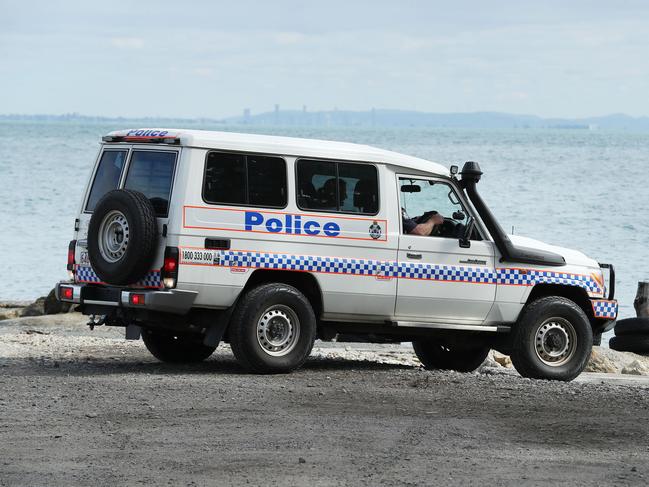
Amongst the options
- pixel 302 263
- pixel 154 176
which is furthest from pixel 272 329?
pixel 154 176

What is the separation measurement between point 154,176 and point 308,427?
339 centimetres

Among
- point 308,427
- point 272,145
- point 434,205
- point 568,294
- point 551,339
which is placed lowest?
point 308,427

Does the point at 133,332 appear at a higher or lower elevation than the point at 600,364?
higher

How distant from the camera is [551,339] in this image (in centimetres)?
1396

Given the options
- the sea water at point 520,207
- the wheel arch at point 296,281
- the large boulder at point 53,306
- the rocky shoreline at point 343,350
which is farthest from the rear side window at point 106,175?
the large boulder at point 53,306

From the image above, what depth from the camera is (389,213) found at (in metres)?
13.2

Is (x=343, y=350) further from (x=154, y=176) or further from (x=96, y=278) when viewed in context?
(x=154, y=176)

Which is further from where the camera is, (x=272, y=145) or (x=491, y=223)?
(x=491, y=223)

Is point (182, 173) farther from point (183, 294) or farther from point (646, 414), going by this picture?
point (646, 414)

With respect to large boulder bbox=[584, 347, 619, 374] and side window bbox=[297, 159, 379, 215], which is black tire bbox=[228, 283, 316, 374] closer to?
side window bbox=[297, 159, 379, 215]

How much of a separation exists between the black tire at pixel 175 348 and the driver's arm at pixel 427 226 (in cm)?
241

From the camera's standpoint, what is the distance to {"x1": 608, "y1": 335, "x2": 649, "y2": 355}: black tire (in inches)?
803

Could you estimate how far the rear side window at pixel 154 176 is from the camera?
1246cm

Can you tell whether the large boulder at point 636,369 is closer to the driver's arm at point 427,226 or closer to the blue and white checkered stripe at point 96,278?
the driver's arm at point 427,226
